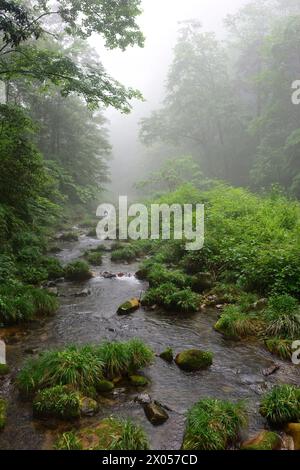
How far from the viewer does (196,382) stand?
247 inches

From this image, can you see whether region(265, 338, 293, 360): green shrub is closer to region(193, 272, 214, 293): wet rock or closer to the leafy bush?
the leafy bush

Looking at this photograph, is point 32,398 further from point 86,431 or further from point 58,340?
point 58,340

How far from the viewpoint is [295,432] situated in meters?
4.77

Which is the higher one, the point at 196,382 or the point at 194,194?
the point at 194,194

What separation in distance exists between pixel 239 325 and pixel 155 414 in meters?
3.46

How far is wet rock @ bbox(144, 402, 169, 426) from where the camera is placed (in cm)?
519

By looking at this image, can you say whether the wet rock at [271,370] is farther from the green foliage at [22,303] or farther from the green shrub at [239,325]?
the green foliage at [22,303]

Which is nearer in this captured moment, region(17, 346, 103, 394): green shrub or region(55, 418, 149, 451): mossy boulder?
region(55, 418, 149, 451): mossy boulder

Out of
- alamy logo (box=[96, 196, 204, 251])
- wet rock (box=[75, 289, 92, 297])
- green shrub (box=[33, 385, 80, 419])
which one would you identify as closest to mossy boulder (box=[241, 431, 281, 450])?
green shrub (box=[33, 385, 80, 419])

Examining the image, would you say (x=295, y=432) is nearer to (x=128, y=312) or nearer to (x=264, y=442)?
(x=264, y=442)

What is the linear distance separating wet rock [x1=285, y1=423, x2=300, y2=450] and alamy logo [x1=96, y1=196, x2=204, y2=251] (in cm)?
784
